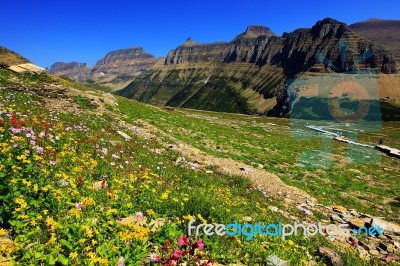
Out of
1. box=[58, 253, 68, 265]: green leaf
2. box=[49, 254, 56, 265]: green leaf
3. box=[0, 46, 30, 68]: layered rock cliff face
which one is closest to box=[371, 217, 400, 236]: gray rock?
box=[58, 253, 68, 265]: green leaf

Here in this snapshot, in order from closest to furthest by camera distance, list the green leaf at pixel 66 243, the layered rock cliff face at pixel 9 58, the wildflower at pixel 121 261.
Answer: the wildflower at pixel 121 261
the green leaf at pixel 66 243
the layered rock cliff face at pixel 9 58

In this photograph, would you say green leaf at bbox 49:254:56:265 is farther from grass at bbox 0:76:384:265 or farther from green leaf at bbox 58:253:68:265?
green leaf at bbox 58:253:68:265

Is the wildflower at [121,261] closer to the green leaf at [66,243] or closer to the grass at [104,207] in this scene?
the grass at [104,207]

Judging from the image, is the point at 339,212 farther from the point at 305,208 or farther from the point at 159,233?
the point at 159,233

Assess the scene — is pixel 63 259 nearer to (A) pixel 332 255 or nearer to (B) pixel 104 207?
(B) pixel 104 207

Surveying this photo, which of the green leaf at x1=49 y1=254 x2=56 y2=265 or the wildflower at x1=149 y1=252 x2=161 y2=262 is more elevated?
the green leaf at x1=49 y1=254 x2=56 y2=265

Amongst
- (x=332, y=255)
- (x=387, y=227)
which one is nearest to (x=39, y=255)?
(x=332, y=255)

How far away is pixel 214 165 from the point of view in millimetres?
18844

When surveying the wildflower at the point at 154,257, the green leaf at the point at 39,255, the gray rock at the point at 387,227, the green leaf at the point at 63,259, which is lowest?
the gray rock at the point at 387,227

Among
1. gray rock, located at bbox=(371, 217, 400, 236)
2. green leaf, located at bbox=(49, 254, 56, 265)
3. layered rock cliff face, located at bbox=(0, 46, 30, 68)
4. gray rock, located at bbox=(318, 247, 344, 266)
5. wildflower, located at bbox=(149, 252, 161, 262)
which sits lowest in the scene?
gray rock, located at bbox=(371, 217, 400, 236)

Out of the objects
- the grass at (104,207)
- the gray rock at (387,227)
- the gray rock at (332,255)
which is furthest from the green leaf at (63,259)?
the gray rock at (387,227)

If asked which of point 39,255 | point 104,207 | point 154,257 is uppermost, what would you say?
point 39,255

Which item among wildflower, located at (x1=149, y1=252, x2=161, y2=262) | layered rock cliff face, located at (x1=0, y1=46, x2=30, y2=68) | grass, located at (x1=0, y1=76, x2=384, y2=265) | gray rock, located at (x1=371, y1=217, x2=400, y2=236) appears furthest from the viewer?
layered rock cliff face, located at (x1=0, y1=46, x2=30, y2=68)

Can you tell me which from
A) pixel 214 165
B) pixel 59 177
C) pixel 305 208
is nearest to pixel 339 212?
pixel 305 208
